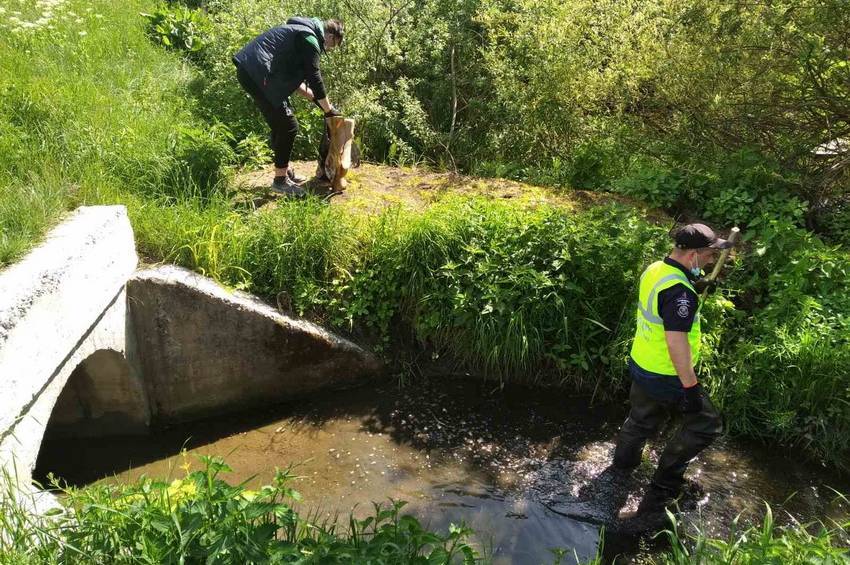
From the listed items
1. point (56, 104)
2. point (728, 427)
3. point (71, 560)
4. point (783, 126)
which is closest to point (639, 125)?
point (783, 126)

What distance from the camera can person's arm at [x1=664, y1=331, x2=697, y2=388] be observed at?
3926 mm

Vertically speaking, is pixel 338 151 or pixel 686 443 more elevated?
pixel 338 151

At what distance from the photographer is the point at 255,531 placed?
281 cm

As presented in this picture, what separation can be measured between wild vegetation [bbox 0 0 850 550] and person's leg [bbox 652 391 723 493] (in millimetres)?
1073

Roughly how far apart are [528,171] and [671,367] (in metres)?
4.44

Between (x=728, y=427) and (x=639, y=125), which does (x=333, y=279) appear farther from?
(x=639, y=125)

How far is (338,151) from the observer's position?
686cm

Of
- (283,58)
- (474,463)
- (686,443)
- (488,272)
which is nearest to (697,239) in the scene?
(686,443)

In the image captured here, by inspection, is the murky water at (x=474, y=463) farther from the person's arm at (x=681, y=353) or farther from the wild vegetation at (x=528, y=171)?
the person's arm at (x=681, y=353)

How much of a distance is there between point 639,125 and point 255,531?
7.04m

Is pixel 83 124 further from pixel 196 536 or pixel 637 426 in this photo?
pixel 637 426

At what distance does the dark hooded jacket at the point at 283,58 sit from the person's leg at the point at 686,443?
4.64 m

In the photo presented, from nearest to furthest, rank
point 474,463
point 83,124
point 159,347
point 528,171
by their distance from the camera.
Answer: point 474,463
point 159,347
point 83,124
point 528,171

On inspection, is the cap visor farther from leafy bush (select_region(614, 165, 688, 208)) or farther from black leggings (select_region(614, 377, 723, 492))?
leafy bush (select_region(614, 165, 688, 208))
